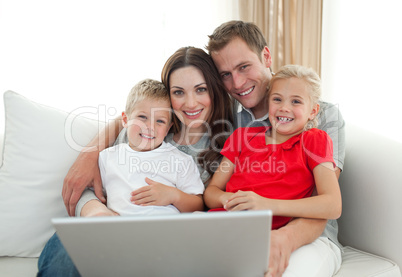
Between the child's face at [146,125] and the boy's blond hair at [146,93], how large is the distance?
0.02m

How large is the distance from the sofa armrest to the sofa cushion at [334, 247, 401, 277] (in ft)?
0.11

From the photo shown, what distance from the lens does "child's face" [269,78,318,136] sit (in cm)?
134

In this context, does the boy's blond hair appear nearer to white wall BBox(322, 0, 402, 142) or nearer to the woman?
the woman

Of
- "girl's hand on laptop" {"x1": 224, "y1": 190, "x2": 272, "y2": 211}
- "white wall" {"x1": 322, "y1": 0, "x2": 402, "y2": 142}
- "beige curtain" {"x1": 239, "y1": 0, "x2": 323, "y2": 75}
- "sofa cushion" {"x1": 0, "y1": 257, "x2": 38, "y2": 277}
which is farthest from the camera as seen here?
"beige curtain" {"x1": 239, "y1": 0, "x2": 323, "y2": 75}

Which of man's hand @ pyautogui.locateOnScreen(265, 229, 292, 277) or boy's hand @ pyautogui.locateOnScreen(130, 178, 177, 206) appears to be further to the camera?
boy's hand @ pyautogui.locateOnScreen(130, 178, 177, 206)

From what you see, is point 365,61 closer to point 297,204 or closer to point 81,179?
point 297,204

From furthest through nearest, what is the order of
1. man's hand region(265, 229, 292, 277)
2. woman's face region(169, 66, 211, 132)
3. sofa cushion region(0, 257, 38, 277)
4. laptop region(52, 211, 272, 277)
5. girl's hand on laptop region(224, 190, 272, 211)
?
woman's face region(169, 66, 211, 132)
sofa cushion region(0, 257, 38, 277)
girl's hand on laptop region(224, 190, 272, 211)
man's hand region(265, 229, 292, 277)
laptop region(52, 211, 272, 277)

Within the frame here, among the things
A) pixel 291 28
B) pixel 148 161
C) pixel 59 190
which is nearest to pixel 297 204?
pixel 148 161

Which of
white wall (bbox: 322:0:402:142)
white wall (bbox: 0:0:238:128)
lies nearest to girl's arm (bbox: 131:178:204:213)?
white wall (bbox: 0:0:238:128)

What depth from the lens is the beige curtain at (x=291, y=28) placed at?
9.31 ft

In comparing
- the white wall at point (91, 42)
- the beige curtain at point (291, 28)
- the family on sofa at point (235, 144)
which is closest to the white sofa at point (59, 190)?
the family on sofa at point (235, 144)

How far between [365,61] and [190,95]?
1724 millimetres

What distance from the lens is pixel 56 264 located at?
1.12 meters

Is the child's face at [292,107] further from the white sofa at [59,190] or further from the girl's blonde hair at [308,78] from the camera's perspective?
the white sofa at [59,190]
